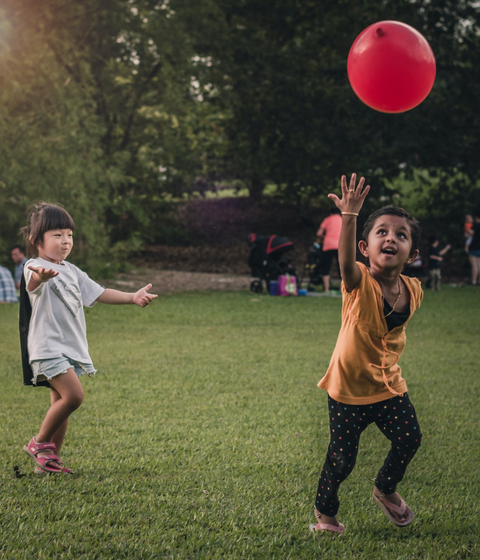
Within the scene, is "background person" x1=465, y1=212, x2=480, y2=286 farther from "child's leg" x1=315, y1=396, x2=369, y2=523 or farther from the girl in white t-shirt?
"child's leg" x1=315, y1=396, x2=369, y2=523

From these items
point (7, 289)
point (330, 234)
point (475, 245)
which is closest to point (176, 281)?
point (330, 234)

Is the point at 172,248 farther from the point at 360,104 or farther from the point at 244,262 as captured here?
the point at 360,104

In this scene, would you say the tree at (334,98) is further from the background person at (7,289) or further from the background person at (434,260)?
the background person at (7,289)

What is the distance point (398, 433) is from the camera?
288 centimetres

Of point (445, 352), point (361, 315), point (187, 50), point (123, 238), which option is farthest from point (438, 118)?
point (361, 315)

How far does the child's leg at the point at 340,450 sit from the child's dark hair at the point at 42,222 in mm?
1929

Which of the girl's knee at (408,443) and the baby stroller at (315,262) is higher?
the girl's knee at (408,443)

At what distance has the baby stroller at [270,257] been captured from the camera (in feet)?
45.6

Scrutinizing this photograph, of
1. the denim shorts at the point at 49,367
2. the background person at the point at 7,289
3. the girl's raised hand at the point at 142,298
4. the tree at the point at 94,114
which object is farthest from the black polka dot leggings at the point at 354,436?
the tree at the point at 94,114

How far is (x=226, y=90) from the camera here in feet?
57.3

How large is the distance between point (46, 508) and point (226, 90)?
15828 mm

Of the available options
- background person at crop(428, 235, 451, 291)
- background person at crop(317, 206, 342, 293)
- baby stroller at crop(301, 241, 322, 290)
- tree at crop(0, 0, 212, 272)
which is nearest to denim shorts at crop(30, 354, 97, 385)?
tree at crop(0, 0, 212, 272)

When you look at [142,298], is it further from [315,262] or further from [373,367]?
[315,262]

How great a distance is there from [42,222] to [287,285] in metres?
10.5
